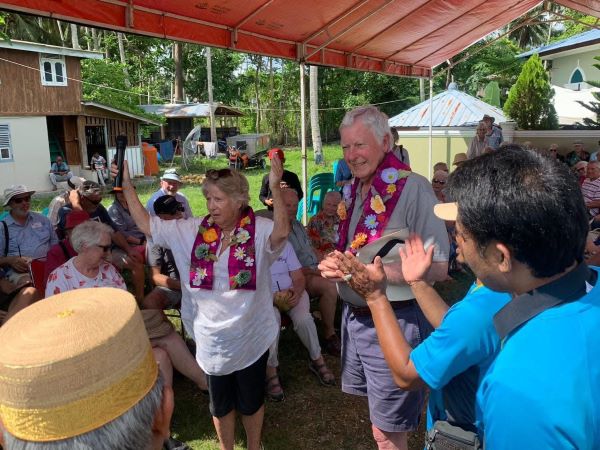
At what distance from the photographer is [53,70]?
1767 centimetres

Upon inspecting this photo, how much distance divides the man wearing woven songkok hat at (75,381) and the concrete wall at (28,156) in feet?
60.3

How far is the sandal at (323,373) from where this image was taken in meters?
3.79

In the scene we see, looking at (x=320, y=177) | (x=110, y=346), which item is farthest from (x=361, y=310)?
(x=320, y=177)

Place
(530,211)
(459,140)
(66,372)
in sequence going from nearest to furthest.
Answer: (66,372)
(530,211)
(459,140)

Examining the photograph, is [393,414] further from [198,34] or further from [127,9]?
[198,34]

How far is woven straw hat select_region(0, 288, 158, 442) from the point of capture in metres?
0.90

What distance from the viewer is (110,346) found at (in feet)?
3.13

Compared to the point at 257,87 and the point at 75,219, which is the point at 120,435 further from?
the point at 257,87

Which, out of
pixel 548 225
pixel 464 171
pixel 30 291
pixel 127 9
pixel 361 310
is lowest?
pixel 30 291

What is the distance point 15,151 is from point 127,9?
1580 cm

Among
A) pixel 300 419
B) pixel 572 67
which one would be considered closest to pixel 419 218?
pixel 300 419

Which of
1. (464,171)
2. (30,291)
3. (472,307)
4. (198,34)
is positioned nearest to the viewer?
(464,171)

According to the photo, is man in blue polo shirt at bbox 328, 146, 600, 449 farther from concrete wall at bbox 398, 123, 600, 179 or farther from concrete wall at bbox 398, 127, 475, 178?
concrete wall at bbox 398, 127, 475, 178

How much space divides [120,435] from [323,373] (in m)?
3.02
